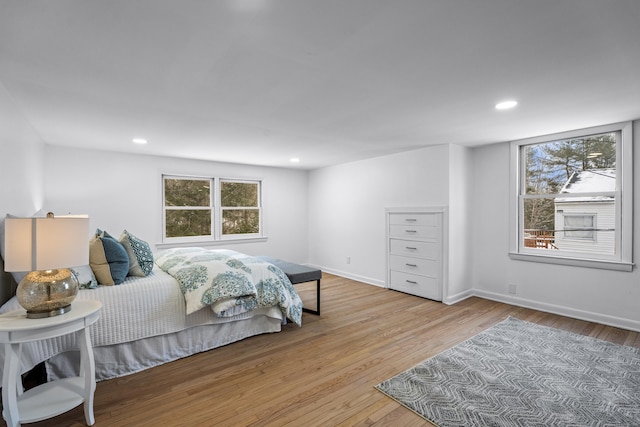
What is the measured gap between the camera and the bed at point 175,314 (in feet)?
7.55

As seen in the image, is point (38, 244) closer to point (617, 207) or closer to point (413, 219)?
point (413, 219)

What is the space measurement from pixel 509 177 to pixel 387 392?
3350mm

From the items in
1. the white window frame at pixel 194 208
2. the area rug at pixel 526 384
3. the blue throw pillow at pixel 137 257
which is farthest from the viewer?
the white window frame at pixel 194 208

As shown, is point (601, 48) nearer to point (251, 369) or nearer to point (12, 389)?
point (251, 369)

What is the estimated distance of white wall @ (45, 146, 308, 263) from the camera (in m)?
4.27

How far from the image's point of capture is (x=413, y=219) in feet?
15.2

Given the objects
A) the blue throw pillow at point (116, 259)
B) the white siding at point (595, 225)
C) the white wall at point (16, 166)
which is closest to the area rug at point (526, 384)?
the white siding at point (595, 225)

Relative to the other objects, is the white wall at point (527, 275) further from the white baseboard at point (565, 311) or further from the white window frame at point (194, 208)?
the white window frame at point (194, 208)

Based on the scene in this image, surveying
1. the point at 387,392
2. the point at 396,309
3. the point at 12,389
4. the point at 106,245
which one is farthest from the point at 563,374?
the point at 106,245

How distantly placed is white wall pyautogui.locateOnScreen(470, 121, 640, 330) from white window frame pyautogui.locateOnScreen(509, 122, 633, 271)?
60mm

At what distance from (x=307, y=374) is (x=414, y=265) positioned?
271cm

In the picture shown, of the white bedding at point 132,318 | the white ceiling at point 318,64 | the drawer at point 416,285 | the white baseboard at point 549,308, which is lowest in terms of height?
the white baseboard at point 549,308

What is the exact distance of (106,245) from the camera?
263 centimetres

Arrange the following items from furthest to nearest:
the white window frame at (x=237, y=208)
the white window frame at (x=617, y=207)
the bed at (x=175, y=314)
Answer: the white window frame at (x=237, y=208) → the white window frame at (x=617, y=207) → the bed at (x=175, y=314)
